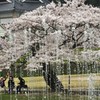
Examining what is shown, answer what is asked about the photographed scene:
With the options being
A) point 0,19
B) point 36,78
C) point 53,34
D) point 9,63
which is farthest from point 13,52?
point 0,19

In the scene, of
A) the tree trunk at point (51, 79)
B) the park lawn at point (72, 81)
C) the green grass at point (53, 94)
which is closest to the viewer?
the green grass at point (53, 94)

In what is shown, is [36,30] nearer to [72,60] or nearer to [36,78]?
[72,60]

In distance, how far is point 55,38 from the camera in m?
19.2

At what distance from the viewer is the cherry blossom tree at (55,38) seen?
19359mm

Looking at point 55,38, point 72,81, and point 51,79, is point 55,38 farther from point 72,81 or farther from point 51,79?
point 72,81

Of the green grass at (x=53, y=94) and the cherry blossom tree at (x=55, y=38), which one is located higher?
the cherry blossom tree at (x=55, y=38)

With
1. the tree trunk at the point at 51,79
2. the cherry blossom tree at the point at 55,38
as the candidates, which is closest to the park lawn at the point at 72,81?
the tree trunk at the point at 51,79

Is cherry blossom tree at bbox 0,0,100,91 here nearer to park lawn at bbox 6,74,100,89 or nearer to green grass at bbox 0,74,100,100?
green grass at bbox 0,74,100,100

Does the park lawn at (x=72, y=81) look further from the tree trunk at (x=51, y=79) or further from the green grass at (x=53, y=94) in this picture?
the tree trunk at (x=51, y=79)

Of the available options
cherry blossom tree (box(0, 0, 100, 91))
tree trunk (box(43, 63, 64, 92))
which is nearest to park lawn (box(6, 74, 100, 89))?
tree trunk (box(43, 63, 64, 92))

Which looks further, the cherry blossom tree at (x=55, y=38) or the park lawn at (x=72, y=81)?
the park lawn at (x=72, y=81)

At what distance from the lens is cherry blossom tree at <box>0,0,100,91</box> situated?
1936cm

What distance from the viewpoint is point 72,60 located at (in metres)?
19.8

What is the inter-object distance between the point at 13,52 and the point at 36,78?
333 inches
